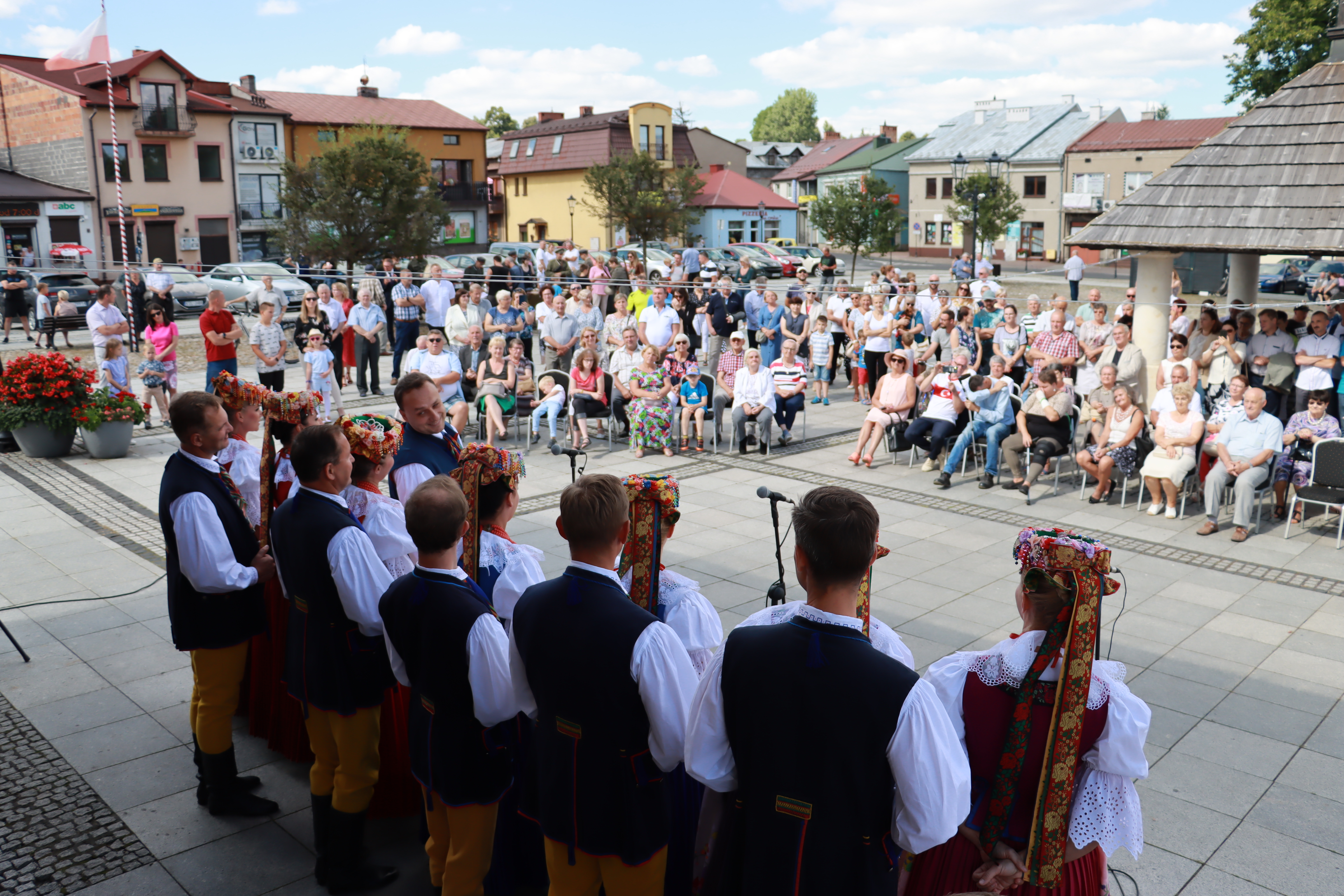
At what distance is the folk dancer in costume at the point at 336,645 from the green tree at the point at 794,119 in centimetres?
13427

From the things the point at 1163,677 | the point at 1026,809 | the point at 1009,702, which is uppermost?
the point at 1009,702

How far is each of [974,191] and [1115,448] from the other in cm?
3457

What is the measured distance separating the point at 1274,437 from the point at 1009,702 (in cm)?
811

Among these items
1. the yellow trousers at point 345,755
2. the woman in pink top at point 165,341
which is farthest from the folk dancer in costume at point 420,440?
the woman in pink top at point 165,341

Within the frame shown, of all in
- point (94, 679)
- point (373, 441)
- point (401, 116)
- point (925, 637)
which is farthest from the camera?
point (401, 116)

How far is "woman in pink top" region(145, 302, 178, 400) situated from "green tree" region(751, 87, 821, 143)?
12477 centimetres

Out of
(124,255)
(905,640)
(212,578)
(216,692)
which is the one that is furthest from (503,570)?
(124,255)

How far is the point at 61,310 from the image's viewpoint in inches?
910

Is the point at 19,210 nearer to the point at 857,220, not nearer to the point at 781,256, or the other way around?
the point at 781,256

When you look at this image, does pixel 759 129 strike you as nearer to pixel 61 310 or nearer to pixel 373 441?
pixel 61 310

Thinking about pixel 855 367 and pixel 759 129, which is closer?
pixel 855 367

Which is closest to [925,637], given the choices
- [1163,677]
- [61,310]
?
[1163,677]

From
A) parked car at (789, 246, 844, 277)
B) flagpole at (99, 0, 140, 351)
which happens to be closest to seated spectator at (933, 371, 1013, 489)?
flagpole at (99, 0, 140, 351)

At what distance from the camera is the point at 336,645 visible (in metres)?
4.05
